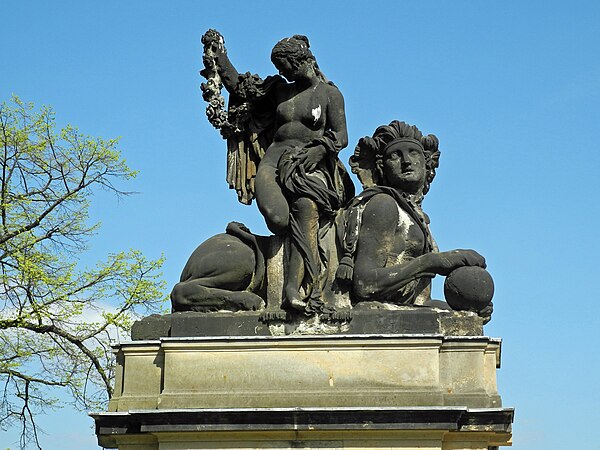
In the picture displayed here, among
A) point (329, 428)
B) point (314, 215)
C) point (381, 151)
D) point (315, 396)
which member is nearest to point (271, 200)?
point (314, 215)

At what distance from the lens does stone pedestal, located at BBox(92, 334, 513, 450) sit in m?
13.6

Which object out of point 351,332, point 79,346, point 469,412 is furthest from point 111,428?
point 79,346

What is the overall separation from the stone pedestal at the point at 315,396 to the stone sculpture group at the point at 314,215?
0.49 m

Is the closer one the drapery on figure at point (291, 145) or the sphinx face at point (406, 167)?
the drapery on figure at point (291, 145)

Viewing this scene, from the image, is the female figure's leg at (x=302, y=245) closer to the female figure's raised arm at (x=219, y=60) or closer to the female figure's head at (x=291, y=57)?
the female figure's head at (x=291, y=57)

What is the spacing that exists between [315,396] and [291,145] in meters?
2.89

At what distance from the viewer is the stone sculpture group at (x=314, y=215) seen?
14.5 metres

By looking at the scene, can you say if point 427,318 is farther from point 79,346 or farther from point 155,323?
point 79,346

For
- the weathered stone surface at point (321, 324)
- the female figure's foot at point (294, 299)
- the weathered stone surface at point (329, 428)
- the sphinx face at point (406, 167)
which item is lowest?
the weathered stone surface at point (329, 428)

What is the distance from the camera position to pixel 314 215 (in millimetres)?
14828

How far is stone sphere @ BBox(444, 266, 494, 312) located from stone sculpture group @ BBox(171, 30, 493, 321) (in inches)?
0.4

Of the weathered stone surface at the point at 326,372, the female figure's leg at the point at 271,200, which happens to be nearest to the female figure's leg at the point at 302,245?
the female figure's leg at the point at 271,200

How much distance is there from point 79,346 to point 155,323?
10.6 m

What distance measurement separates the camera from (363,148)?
51.3ft
